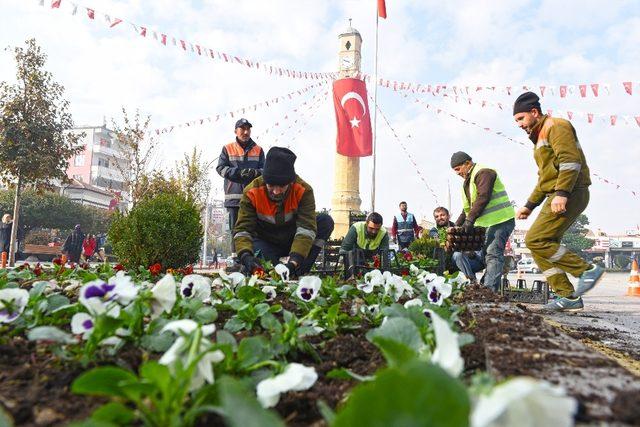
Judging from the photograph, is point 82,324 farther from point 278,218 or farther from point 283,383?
point 278,218

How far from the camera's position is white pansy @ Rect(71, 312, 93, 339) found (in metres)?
1.38

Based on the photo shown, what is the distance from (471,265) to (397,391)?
651cm

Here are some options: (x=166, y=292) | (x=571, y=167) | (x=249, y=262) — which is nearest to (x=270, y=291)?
(x=166, y=292)

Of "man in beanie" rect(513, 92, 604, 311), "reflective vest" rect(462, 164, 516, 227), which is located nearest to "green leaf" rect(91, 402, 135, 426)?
"man in beanie" rect(513, 92, 604, 311)

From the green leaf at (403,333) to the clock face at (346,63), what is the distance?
112 feet

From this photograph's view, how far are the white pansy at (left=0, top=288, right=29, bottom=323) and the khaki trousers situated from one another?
430cm

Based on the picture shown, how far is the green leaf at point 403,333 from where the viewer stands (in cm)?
117

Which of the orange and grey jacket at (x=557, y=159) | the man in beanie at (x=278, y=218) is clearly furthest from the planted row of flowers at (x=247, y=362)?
the orange and grey jacket at (x=557, y=159)

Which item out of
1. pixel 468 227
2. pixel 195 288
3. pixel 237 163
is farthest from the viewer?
pixel 237 163

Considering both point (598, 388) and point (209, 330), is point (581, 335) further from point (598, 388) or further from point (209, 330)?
point (209, 330)

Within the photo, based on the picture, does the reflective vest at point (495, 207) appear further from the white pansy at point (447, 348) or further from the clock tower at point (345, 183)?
the clock tower at point (345, 183)

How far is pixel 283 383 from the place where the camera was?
1060mm

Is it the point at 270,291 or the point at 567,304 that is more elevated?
the point at 270,291

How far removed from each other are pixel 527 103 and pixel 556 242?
133 cm
